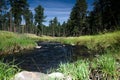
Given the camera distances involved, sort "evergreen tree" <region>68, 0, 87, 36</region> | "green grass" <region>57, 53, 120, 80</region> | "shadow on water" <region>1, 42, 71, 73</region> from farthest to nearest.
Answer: "evergreen tree" <region>68, 0, 87, 36</region> < "shadow on water" <region>1, 42, 71, 73</region> < "green grass" <region>57, 53, 120, 80</region>

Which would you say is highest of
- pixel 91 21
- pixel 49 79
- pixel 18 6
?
pixel 18 6

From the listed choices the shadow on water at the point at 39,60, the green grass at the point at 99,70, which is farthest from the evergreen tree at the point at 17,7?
the green grass at the point at 99,70

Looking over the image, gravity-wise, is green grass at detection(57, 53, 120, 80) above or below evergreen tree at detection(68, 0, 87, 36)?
below

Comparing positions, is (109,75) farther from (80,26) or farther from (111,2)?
(80,26)

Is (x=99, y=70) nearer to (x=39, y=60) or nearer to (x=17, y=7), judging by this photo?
(x=39, y=60)

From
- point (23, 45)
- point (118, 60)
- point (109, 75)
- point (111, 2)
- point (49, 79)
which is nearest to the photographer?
point (49, 79)

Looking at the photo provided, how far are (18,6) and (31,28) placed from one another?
1377 inches

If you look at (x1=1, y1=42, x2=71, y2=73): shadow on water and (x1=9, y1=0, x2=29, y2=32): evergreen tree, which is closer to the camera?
(x1=1, y1=42, x2=71, y2=73): shadow on water

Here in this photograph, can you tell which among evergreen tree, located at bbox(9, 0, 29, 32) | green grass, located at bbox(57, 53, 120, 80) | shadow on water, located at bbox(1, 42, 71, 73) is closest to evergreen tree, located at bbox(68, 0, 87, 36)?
evergreen tree, located at bbox(9, 0, 29, 32)

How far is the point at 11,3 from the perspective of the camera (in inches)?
2424

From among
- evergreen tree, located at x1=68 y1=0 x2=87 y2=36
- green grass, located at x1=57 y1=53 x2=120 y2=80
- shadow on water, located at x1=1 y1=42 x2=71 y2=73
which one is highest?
evergreen tree, located at x1=68 y1=0 x2=87 y2=36

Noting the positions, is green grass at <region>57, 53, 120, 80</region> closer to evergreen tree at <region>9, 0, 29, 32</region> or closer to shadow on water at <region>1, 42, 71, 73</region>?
shadow on water at <region>1, 42, 71, 73</region>

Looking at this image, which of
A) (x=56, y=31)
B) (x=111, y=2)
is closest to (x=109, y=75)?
(x=111, y=2)

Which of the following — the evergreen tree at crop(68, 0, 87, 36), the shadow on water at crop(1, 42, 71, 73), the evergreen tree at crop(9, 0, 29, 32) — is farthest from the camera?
the evergreen tree at crop(68, 0, 87, 36)
